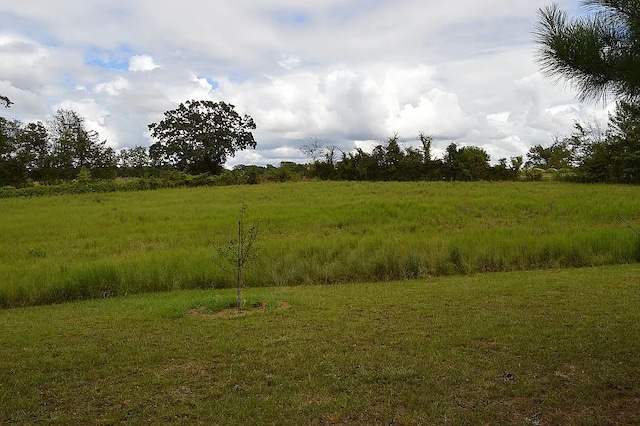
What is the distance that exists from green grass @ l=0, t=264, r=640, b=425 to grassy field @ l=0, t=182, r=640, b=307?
2137 millimetres

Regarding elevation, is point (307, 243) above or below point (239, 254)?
below

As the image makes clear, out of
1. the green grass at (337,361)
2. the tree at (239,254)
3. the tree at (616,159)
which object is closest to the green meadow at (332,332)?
the green grass at (337,361)

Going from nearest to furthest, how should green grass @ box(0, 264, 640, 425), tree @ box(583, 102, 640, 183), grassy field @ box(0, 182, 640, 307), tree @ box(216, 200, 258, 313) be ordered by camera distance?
green grass @ box(0, 264, 640, 425)
tree @ box(216, 200, 258, 313)
grassy field @ box(0, 182, 640, 307)
tree @ box(583, 102, 640, 183)

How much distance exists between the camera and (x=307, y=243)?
41.4 ft

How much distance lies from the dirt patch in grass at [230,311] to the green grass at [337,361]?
10cm

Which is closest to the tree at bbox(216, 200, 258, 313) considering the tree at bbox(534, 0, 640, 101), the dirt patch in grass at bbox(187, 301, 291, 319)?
the dirt patch in grass at bbox(187, 301, 291, 319)

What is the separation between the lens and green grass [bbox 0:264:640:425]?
405cm

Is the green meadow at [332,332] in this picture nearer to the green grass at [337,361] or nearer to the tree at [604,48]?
the green grass at [337,361]

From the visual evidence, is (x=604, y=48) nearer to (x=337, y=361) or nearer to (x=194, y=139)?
(x=337, y=361)

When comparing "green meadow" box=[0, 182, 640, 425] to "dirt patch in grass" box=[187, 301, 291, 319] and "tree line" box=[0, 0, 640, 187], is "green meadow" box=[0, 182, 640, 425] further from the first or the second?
"tree line" box=[0, 0, 640, 187]

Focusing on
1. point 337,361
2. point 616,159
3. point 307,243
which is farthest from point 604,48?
point 616,159

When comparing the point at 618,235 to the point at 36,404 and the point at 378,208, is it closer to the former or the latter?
the point at 378,208

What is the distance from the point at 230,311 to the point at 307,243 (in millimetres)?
5163

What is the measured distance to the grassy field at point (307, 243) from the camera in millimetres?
10367
